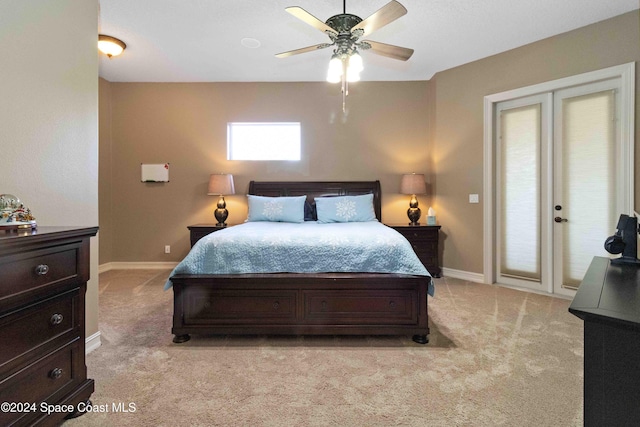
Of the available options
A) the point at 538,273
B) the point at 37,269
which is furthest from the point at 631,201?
the point at 37,269

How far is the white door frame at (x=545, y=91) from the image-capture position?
2879 millimetres

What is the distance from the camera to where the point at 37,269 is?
1.22 m

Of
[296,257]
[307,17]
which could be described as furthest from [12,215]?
[307,17]

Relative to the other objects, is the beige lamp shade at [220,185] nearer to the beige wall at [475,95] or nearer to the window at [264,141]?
the window at [264,141]

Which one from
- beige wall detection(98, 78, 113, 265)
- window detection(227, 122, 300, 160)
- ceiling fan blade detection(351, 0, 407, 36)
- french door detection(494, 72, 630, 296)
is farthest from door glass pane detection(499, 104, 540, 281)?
beige wall detection(98, 78, 113, 265)

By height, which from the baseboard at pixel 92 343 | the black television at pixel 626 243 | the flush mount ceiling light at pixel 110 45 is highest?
the flush mount ceiling light at pixel 110 45

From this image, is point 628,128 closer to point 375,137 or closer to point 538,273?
point 538,273

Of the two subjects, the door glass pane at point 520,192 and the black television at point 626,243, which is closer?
the black television at point 626,243

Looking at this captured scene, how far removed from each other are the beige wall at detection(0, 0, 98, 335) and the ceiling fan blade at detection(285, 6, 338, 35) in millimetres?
1423

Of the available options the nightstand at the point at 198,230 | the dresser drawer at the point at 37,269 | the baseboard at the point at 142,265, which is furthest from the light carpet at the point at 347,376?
the baseboard at the point at 142,265

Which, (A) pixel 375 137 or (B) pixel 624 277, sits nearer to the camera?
(B) pixel 624 277

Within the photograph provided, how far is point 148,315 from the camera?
112 inches

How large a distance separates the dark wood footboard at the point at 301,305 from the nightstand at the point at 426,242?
1.87 metres

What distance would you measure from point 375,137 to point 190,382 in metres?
3.95
